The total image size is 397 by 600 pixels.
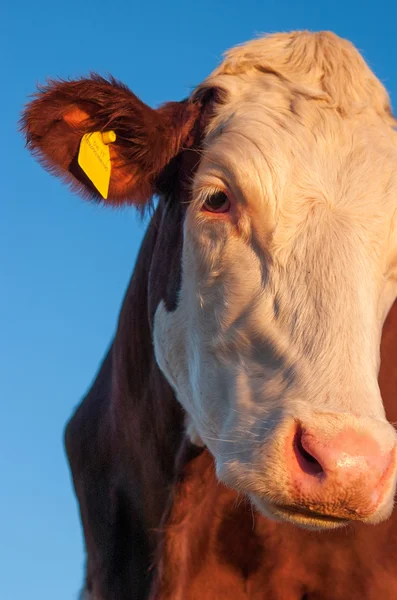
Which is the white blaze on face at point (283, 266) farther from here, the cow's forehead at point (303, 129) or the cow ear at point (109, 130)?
the cow ear at point (109, 130)

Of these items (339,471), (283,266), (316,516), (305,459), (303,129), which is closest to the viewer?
(339,471)

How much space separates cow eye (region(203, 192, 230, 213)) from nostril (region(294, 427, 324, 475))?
1330 mm

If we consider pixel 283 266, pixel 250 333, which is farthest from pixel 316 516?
pixel 283 266

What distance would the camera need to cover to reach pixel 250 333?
4.07 meters

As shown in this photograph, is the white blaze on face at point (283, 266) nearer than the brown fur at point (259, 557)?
Yes

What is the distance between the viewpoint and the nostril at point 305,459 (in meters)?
3.42

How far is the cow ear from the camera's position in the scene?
4.64 metres

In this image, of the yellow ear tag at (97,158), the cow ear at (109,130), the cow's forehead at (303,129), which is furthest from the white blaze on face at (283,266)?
the yellow ear tag at (97,158)

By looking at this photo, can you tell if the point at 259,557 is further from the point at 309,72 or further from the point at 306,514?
the point at 309,72

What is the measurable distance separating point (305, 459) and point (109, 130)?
2.19 m

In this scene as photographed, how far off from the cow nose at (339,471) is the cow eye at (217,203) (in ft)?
4.34

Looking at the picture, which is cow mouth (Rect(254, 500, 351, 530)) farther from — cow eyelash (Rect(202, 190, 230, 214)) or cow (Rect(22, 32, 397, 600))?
cow eyelash (Rect(202, 190, 230, 214))

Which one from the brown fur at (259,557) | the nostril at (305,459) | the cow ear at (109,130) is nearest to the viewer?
the nostril at (305,459)

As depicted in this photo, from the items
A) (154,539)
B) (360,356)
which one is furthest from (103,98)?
(154,539)
